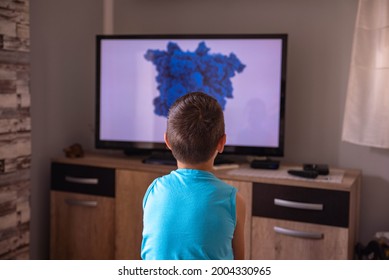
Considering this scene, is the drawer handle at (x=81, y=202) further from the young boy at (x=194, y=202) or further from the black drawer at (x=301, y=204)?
the young boy at (x=194, y=202)

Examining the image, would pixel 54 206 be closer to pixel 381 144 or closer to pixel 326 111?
pixel 326 111

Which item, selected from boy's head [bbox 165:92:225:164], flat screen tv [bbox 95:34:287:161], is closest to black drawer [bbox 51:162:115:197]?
flat screen tv [bbox 95:34:287:161]

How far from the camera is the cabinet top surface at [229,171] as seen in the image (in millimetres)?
2506

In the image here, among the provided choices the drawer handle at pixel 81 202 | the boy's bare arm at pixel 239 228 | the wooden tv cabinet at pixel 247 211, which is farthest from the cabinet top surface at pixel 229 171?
the boy's bare arm at pixel 239 228

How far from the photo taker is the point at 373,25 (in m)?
2.74

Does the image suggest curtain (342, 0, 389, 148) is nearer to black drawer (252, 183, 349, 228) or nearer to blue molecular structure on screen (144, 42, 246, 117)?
black drawer (252, 183, 349, 228)

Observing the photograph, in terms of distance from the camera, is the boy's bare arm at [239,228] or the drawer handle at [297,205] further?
the drawer handle at [297,205]

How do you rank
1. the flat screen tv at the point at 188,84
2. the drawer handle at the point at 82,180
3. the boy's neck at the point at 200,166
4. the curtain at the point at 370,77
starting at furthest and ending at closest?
the drawer handle at the point at 82,180
the flat screen tv at the point at 188,84
the curtain at the point at 370,77
the boy's neck at the point at 200,166

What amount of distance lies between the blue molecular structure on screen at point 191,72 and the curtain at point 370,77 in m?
0.59

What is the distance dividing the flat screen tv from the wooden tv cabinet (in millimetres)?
166

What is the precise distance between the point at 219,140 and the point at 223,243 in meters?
0.30

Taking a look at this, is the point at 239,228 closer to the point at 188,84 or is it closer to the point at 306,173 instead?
the point at 306,173

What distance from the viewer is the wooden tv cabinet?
2.50 metres

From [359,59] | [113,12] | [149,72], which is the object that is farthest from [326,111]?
[113,12]
